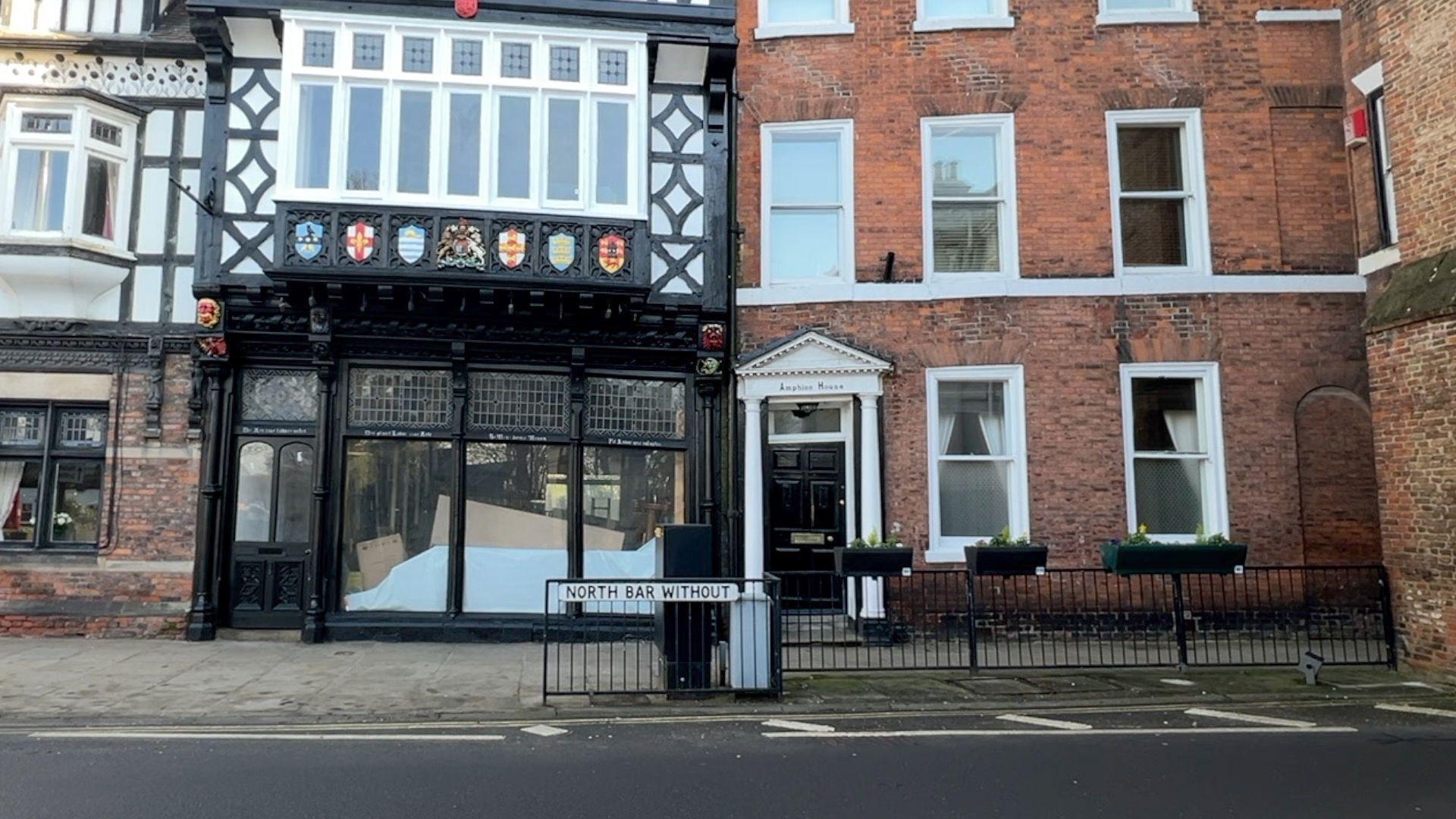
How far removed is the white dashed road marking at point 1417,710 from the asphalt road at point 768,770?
126 mm

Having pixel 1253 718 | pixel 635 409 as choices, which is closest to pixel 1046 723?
pixel 1253 718

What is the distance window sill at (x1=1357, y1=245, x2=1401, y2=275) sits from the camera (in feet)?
36.6

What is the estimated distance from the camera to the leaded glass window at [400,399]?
39.8ft

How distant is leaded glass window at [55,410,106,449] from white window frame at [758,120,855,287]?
903 cm

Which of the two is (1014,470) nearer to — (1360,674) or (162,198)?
(1360,674)

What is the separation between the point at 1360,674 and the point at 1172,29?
8.56 meters

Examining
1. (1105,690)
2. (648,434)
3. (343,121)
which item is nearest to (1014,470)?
(1105,690)

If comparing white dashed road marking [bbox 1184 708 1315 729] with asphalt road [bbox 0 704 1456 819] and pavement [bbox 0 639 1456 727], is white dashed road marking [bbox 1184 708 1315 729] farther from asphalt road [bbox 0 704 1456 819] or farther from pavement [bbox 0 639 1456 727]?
pavement [bbox 0 639 1456 727]

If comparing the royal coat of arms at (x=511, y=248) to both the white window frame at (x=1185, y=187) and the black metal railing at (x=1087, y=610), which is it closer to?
the black metal railing at (x=1087, y=610)

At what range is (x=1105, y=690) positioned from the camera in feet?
28.5

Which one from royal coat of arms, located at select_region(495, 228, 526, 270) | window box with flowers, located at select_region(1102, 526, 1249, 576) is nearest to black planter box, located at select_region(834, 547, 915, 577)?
window box with flowers, located at select_region(1102, 526, 1249, 576)

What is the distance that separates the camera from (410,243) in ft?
37.6

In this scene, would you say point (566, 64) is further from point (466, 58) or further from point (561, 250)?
point (561, 250)

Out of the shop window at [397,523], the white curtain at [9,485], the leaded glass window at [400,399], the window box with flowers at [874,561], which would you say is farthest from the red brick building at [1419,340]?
the white curtain at [9,485]
